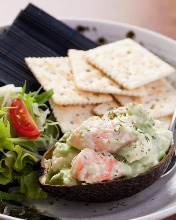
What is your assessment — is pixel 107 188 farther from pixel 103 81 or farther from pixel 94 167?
pixel 103 81

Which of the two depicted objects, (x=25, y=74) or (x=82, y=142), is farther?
(x=25, y=74)

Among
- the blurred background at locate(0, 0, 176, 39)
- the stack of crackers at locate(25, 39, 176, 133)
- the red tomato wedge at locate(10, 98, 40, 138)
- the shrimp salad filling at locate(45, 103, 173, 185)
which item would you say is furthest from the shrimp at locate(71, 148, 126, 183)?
the blurred background at locate(0, 0, 176, 39)

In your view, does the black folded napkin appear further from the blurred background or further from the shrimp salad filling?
the blurred background

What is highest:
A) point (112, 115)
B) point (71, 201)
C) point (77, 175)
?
point (112, 115)

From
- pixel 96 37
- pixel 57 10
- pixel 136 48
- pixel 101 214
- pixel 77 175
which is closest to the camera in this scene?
pixel 77 175

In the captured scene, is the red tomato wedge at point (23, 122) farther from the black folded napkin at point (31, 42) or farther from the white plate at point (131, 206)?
the black folded napkin at point (31, 42)

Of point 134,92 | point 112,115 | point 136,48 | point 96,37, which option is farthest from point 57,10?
point 112,115

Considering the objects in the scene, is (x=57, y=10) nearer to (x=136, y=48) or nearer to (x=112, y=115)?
(x=136, y=48)
